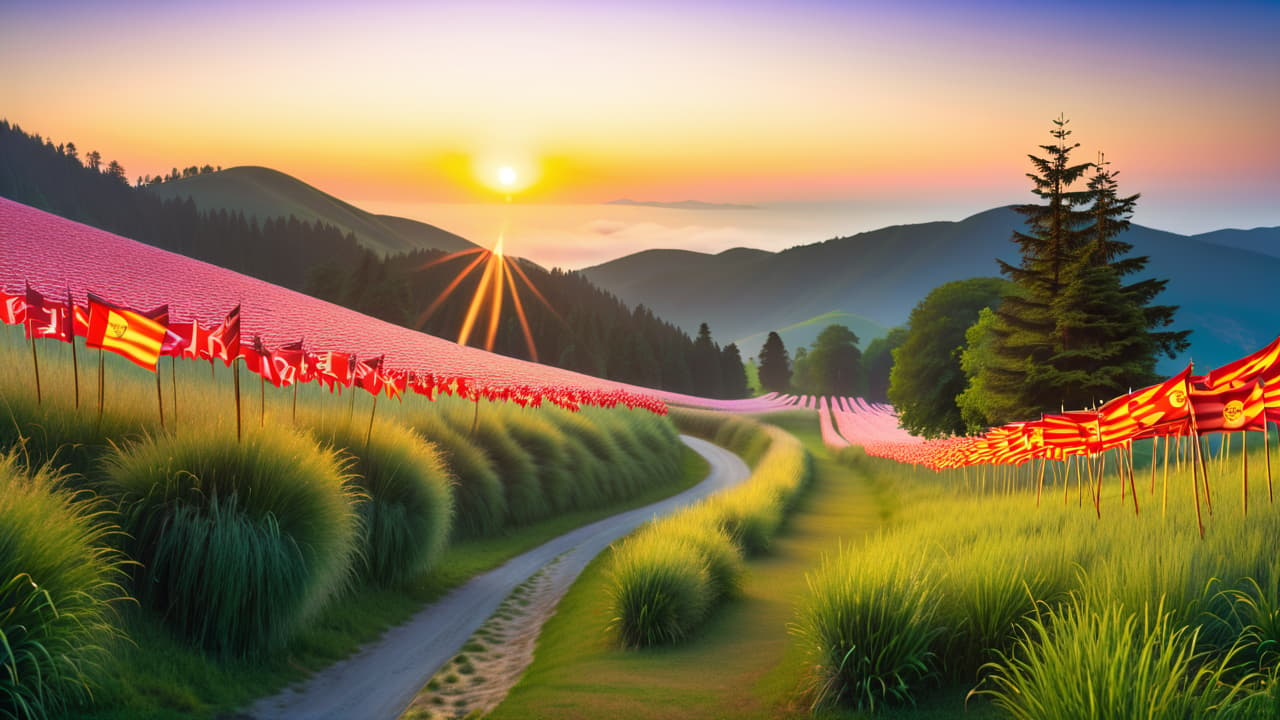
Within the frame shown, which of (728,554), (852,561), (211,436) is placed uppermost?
(211,436)

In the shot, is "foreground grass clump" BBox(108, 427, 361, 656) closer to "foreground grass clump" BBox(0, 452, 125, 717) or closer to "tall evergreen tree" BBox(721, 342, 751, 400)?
"foreground grass clump" BBox(0, 452, 125, 717)

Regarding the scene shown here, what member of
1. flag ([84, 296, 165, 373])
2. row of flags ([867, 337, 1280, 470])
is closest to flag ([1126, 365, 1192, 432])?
row of flags ([867, 337, 1280, 470])

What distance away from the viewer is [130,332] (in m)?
12.3

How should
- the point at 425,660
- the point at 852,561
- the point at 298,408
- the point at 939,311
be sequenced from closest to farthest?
the point at 852,561, the point at 425,660, the point at 298,408, the point at 939,311

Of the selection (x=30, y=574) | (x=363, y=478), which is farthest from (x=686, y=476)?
(x=30, y=574)

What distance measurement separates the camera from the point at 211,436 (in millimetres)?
11547

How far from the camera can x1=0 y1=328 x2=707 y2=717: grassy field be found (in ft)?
30.6

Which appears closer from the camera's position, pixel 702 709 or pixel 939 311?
pixel 702 709

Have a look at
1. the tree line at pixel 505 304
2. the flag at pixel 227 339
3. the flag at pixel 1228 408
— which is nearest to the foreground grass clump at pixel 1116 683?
the flag at pixel 1228 408

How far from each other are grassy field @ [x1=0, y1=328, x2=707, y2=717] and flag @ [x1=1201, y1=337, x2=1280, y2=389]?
42.3 feet

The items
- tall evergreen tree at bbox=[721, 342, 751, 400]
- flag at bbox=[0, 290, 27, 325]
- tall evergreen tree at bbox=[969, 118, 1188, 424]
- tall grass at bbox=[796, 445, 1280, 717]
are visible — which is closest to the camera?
tall grass at bbox=[796, 445, 1280, 717]

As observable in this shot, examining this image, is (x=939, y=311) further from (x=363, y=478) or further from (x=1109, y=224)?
(x=363, y=478)

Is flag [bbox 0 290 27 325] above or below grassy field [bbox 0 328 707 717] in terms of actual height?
above

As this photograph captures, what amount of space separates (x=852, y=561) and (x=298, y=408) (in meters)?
13.6
